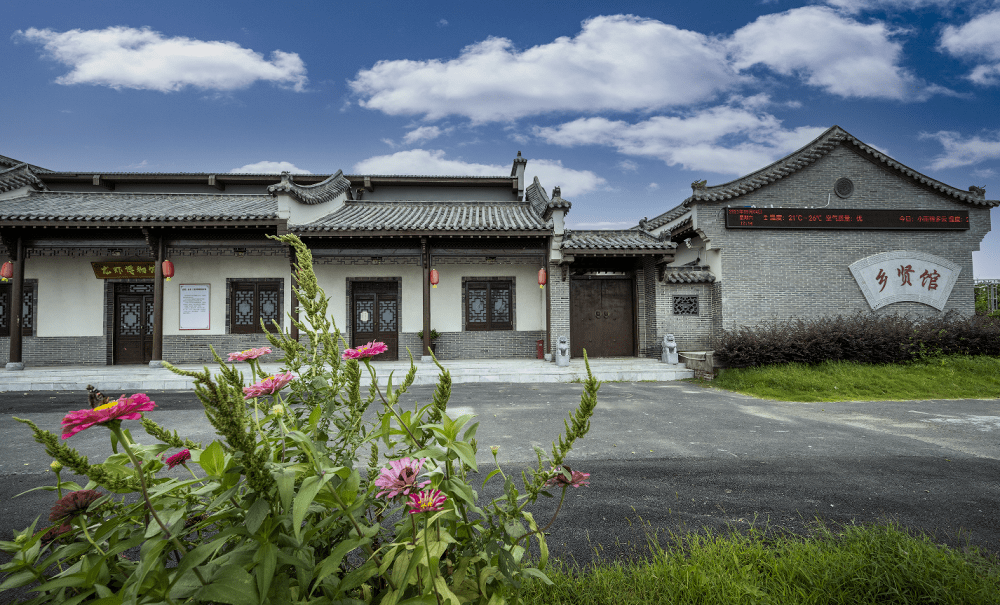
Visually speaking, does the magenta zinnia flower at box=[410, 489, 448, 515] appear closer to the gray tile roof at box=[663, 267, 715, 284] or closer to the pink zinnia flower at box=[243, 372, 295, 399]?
the pink zinnia flower at box=[243, 372, 295, 399]

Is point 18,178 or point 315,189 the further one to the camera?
point 18,178

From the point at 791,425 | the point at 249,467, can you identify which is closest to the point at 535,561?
the point at 249,467

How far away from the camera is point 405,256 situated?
11.0 metres

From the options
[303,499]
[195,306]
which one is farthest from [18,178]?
[303,499]

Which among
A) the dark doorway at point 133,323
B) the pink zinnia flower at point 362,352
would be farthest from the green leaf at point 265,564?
the dark doorway at point 133,323

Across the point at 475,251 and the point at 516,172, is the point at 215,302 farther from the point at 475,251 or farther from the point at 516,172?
the point at 516,172

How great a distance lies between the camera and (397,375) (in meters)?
8.20

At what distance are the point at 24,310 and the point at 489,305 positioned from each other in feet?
37.1

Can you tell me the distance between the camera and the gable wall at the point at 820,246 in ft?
35.1

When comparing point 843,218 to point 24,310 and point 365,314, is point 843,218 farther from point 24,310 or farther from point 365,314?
point 24,310

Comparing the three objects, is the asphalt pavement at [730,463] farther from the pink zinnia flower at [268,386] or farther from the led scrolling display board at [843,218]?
the led scrolling display board at [843,218]

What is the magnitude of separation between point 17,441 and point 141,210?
8511 mm

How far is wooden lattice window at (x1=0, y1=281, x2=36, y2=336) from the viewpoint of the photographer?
33.9 ft

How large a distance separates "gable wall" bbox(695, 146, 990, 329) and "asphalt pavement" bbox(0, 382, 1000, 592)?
15.6 feet
